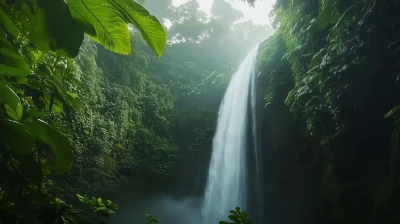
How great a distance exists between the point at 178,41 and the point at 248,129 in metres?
13.1

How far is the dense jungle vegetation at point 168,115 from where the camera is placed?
0.61 metres

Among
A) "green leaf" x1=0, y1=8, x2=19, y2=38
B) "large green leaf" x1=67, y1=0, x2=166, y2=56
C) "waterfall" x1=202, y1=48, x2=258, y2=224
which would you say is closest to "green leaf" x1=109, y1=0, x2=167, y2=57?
"large green leaf" x1=67, y1=0, x2=166, y2=56

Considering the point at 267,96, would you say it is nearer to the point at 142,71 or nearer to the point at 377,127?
the point at 377,127

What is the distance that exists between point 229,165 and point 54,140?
1169 cm

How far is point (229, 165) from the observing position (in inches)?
469

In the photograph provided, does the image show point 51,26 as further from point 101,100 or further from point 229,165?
point 229,165

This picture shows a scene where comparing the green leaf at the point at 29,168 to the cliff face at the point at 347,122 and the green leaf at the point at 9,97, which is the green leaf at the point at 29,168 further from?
the cliff face at the point at 347,122

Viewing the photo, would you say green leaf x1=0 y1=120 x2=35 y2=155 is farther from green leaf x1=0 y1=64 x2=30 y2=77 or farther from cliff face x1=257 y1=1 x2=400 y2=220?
cliff face x1=257 y1=1 x2=400 y2=220

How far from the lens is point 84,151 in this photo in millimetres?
8797

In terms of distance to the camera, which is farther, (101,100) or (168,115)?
(168,115)

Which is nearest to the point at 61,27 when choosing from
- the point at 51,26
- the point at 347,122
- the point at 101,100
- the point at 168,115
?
the point at 51,26

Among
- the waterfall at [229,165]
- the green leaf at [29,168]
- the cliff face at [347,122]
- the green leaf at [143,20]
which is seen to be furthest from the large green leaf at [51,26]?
the waterfall at [229,165]

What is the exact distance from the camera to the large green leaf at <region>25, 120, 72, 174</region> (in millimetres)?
557

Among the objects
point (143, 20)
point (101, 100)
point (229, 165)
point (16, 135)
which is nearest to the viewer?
point (16, 135)
